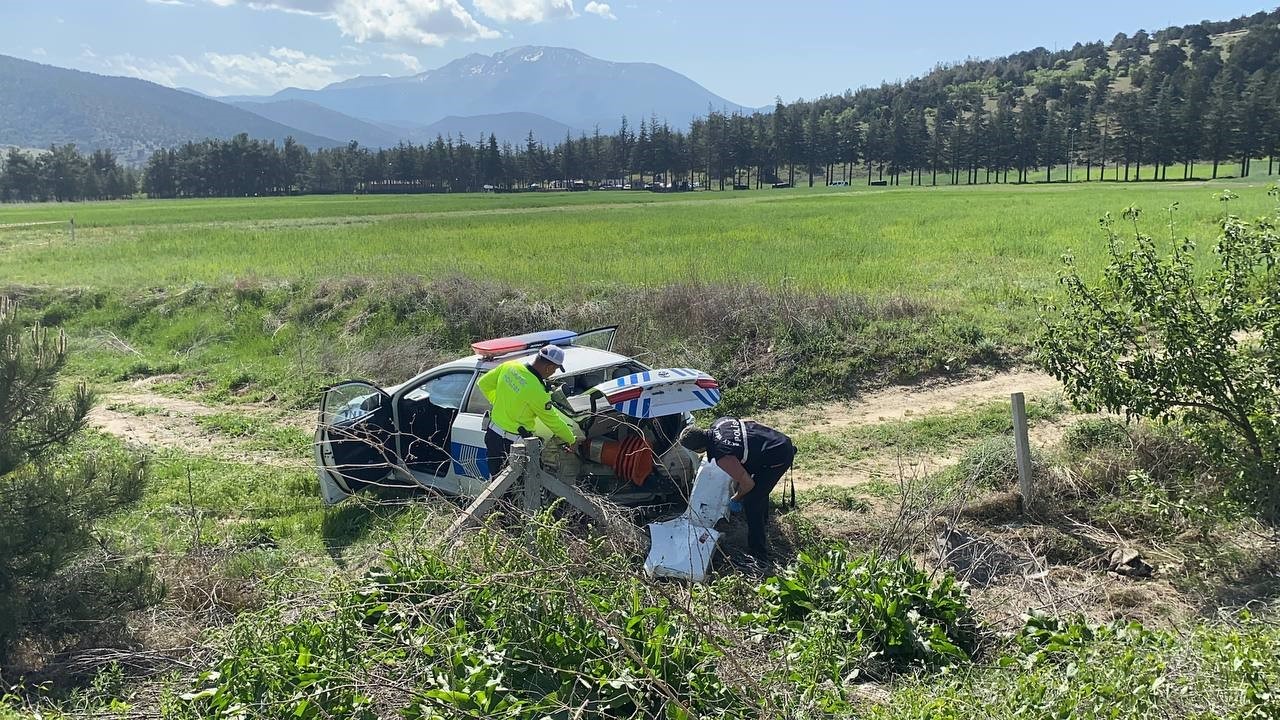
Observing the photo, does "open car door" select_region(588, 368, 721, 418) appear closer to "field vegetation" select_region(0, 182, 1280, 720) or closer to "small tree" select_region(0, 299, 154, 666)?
"field vegetation" select_region(0, 182, 1280, 720)

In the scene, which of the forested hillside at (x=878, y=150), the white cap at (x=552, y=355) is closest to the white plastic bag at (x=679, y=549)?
the white cap at (x=552, y=355)

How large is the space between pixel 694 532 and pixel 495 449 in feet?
6.59

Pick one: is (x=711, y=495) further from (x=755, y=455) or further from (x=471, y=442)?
(x=471, y=442)

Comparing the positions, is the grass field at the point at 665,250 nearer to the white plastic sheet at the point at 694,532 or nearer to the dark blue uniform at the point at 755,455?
the dark blue uniform at the point at 755,455

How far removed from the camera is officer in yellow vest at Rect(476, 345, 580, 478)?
622 centimetres

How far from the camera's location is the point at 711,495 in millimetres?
6004

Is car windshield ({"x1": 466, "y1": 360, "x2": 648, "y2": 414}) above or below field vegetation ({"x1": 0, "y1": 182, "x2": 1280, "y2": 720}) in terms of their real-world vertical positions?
above

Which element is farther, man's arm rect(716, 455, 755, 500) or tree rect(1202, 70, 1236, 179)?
tree rect(1202, 70, 1236, 179)

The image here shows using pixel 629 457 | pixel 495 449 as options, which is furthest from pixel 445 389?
pixel 629 457

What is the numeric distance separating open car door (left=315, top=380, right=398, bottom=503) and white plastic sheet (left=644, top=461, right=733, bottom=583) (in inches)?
107

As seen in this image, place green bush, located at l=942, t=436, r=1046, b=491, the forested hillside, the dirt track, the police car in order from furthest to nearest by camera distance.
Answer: the forested hillside → the dirt track → green bush, located at l=942, t=436, r=1046, b=491 → the police car

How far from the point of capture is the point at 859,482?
8.26m

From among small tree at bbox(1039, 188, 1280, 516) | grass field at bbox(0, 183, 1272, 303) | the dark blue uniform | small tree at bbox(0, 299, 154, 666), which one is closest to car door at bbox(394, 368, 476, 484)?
small tree at bbox(0, 299, 154, 666)

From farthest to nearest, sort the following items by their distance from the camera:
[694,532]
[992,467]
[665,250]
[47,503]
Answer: [665,250] → [992,467] → [694,532] → [47,503]
